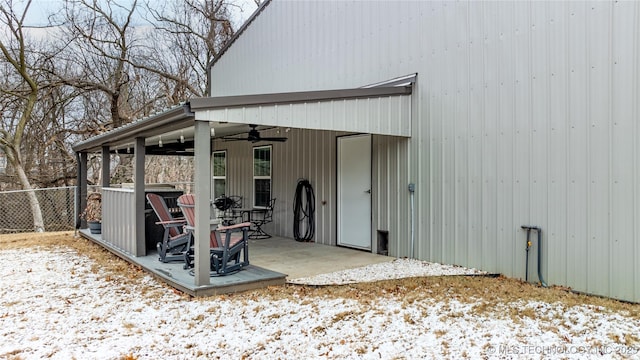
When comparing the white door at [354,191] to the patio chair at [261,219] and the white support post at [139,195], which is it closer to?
the patio chair at [261,219]

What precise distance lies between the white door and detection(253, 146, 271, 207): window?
232 cm

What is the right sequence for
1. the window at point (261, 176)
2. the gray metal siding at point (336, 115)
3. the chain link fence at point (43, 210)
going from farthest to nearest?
the chain link fence at point (43, 210) → the window at point (261, 176) → the gray metal siding at point (336, 115)

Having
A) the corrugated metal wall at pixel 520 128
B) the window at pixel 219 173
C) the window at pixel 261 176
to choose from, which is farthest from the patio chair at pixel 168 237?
the window at pixel 219 173

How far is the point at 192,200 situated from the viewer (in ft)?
15.7

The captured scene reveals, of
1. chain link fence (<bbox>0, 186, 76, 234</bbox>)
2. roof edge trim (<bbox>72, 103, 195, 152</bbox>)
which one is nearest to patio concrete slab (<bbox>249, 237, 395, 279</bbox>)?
roof edge trim (<bbox>72, 103, 195, 152</bbox>)

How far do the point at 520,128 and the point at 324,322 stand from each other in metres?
3.03

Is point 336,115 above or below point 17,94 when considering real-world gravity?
below

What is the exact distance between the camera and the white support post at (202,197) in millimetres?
4129

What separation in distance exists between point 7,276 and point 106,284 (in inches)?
63.3

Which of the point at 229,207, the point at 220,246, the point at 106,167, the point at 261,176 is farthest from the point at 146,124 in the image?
the point at 229,207

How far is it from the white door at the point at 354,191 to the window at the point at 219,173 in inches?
171

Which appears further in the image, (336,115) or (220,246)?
(336,115)

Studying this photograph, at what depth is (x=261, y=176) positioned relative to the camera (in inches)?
360

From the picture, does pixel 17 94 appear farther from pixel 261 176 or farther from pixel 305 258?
pixel 305 258
